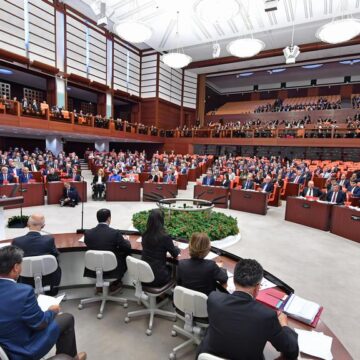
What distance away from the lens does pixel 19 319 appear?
4.66 ft

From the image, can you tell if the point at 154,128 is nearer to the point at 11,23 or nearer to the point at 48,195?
the point at 11,23

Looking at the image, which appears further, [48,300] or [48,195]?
[48,195]

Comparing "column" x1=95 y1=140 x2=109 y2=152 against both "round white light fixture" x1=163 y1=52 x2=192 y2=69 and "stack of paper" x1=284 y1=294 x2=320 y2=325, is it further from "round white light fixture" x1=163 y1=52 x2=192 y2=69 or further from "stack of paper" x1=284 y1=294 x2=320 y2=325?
"stack of paper" x1=284 y1=294 x2=320 y2=325

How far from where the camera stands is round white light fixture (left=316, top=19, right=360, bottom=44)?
710 cm

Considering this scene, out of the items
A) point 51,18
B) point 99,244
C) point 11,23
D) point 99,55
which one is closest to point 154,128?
point 99,55

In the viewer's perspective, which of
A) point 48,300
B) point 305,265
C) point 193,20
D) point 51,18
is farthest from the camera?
point 193,20

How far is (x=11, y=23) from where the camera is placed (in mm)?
12055

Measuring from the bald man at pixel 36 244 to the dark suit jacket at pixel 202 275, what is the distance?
4.41ft

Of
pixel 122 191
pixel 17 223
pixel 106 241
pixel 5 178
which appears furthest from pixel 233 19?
pixel 106 241

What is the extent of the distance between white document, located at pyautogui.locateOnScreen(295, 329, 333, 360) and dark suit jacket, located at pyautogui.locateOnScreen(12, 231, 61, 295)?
2226 millimetres

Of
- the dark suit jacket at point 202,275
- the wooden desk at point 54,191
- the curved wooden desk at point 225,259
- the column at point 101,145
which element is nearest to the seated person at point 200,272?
the dark suit jacket at point 202,275

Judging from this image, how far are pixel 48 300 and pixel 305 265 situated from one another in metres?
3.82

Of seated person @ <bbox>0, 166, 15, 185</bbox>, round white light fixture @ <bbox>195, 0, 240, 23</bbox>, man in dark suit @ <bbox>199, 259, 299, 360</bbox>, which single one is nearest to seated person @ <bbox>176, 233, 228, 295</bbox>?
man in dark suit @ <bbox>199, 259, 299, 360</bbox>

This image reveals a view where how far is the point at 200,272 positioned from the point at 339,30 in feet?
28.0
